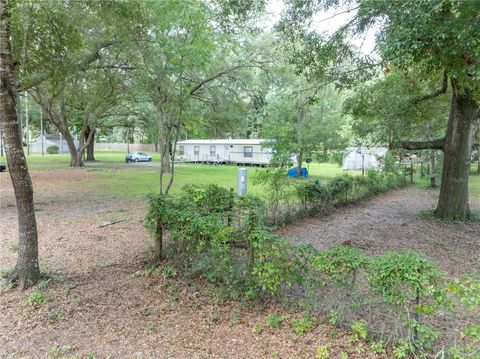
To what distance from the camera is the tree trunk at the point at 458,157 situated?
25.1 ft

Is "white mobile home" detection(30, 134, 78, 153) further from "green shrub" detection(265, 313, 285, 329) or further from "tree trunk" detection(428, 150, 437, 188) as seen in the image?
"green shrub" detection(265, 313, 285, 329)

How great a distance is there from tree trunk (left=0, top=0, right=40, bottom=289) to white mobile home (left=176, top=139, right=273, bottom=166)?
824 inches

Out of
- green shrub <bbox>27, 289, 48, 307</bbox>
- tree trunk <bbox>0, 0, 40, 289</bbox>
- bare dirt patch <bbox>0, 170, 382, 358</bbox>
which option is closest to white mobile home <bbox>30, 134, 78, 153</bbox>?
bare dirt patch <bbox>0, 170, 382, 358</bbox>

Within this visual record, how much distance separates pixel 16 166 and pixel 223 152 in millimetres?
24234

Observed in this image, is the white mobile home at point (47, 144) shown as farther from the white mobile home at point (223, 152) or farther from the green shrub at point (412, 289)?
the green shrub at point (412, 289)

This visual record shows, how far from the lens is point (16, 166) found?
12.0 feet

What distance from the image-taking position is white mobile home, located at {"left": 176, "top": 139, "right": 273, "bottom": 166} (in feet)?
84.5

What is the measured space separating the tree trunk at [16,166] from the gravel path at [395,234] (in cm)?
408

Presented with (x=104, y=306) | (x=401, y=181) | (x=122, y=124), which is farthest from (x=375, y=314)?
(x=122, y=124)

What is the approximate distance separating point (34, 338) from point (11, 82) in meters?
2.62

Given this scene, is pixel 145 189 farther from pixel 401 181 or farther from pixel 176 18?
pixel 401 181

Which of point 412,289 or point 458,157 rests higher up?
point 458,157

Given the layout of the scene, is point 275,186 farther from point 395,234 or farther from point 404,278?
point 404,278

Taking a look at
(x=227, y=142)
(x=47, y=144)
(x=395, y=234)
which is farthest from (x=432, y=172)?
(x=47, y=144)
